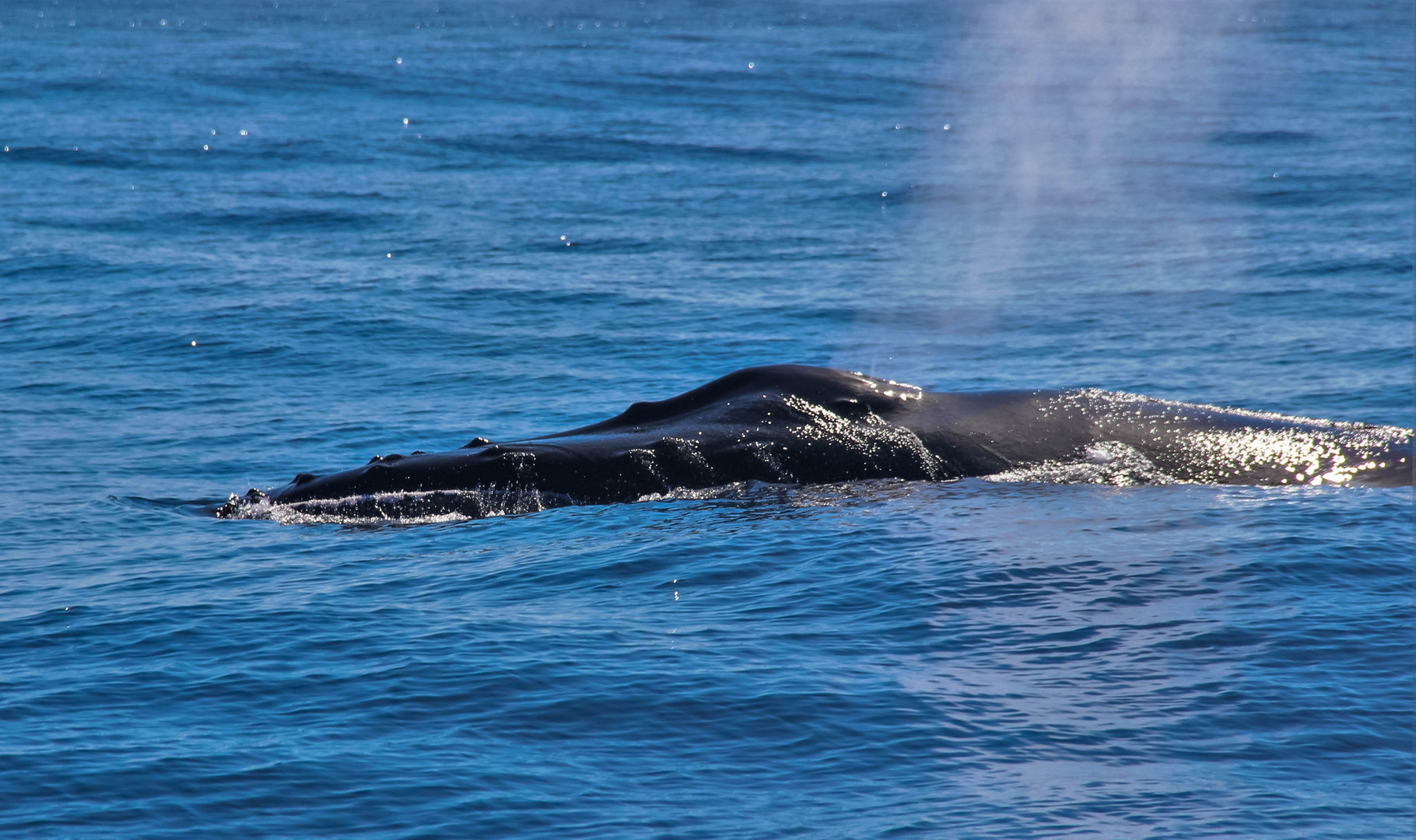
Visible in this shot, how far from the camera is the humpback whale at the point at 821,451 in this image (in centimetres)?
1031

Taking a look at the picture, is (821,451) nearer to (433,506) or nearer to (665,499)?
(665,499)

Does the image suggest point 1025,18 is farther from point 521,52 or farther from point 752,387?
point 752,387

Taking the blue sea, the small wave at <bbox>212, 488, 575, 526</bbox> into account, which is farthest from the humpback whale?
the blue sea

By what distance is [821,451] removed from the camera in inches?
413

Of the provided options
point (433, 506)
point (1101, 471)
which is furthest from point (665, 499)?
point (1101, 471)

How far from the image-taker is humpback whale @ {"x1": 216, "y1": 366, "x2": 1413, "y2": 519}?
10312mm

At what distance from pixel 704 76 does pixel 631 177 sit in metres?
14.3

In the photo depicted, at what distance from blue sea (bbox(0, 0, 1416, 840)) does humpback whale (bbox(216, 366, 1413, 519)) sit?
27cm

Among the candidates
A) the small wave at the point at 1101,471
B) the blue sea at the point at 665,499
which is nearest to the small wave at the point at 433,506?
the blue sea at the point at 665,499

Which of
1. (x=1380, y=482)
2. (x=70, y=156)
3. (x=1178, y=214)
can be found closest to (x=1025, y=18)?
(x=1178, y=214)

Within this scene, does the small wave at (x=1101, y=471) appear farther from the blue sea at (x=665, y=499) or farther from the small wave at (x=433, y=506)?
the small wave at (x=433, y=506)

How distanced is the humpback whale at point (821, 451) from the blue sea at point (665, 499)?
0.90 feet

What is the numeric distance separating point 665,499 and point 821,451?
3.47ft

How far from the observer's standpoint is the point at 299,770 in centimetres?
630
